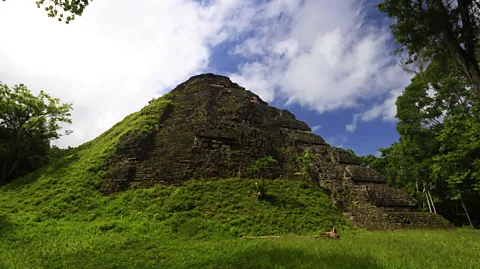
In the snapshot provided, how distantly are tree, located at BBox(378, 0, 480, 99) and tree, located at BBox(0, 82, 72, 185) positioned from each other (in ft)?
55.5

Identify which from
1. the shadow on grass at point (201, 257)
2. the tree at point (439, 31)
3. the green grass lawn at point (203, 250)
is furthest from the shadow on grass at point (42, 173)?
the tree at point (439, 31)

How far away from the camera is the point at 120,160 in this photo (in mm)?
11945

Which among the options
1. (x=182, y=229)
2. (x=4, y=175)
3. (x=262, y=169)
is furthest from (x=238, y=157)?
(x=4, y=175)

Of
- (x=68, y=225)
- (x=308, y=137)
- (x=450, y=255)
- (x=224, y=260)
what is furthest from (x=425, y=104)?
(x=68, y=225)

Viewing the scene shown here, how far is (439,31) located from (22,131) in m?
17.9

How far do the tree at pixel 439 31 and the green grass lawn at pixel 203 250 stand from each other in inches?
133

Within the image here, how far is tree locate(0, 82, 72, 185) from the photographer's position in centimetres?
1452

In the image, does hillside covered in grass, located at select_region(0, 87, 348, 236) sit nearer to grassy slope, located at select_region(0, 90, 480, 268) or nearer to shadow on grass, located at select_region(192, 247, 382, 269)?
grassy slope, located at select_region(0, 90, 480, 268)

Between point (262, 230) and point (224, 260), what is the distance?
3.02 metres

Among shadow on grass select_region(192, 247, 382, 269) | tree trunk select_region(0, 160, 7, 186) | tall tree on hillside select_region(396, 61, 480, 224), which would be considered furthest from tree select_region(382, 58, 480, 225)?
tree trunk select_region(0, 160, 7, 186)

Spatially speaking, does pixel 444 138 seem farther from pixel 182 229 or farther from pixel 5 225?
pixel 5 225

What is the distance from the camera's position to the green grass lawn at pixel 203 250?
5461 millimetres

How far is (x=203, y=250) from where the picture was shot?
6.52 meters

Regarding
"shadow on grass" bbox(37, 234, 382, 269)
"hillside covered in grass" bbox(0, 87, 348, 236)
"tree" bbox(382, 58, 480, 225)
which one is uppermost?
"tree" bbox(382, 58, 480, 225)
